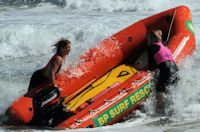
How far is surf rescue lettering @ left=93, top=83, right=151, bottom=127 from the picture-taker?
18.4 feet

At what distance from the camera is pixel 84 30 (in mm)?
10867

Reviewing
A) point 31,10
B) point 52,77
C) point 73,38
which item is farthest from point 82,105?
A: point 31,10

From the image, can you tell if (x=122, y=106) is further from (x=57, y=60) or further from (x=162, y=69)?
(x=57, y=60)

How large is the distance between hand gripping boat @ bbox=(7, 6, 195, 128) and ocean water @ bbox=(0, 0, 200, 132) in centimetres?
19

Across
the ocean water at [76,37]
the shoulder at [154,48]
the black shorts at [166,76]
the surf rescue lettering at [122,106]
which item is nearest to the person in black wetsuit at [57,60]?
the ocean water at [76,37]

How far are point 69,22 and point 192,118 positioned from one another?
7.52 meters

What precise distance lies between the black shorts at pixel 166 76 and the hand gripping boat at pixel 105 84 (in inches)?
7.0

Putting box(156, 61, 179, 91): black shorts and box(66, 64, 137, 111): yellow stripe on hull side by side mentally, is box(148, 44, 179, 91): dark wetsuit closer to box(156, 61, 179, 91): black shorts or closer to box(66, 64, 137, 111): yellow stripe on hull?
box(156, 61, 179, 91): black shorts

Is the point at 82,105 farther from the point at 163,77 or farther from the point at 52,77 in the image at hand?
the point at 163,77

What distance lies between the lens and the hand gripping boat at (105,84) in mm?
5613

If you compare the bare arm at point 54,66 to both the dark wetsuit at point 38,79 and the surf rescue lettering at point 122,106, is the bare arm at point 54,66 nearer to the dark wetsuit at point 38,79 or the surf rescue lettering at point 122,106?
the dark wetsuit at point 38,79

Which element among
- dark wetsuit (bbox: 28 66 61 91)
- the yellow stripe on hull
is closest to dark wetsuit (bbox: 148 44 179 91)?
the yellow stripe on hull

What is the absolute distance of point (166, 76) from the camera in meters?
5.95

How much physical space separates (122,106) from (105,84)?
0.55 meters
